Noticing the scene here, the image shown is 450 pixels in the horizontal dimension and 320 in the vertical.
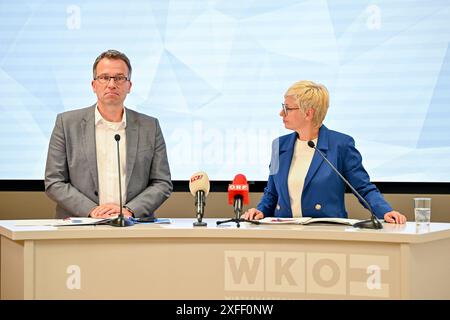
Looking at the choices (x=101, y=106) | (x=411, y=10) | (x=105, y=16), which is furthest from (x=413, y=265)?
(x=105, y=16)

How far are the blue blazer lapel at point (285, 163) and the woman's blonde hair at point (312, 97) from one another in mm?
172

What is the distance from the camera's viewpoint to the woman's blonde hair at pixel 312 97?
405 centimetres

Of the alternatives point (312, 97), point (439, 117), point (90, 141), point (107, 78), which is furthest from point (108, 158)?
point (439, 117)

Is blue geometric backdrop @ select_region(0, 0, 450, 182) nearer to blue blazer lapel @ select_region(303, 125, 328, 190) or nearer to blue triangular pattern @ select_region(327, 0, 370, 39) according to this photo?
blue triangular pattern @ select_region(327, 0, 370, 39)

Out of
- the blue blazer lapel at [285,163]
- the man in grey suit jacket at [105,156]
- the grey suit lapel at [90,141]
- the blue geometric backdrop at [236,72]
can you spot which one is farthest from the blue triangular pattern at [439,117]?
the grey suit lapel at [90,141]

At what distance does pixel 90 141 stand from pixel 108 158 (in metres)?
0.14

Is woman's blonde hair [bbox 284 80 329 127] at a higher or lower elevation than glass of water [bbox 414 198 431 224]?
higher

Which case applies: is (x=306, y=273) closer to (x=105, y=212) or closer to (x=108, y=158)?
(x=105, y=212)

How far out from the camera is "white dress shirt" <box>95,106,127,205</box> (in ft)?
13.8

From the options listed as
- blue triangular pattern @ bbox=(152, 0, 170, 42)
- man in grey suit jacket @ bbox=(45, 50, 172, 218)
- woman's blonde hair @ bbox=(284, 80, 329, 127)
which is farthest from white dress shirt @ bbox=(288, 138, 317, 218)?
blue triangular pattern @ bbox=(152, 0, 170, 42)

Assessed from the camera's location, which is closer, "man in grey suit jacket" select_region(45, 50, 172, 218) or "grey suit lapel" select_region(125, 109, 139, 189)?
"man in grey suit jacket" select_region(45, 50, 172, 218)

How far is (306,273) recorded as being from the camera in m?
3.32

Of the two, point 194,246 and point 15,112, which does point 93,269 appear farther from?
point 15,112

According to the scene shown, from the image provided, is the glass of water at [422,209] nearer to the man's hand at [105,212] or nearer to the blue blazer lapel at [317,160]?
the blue blazer lapel at [317,160]
